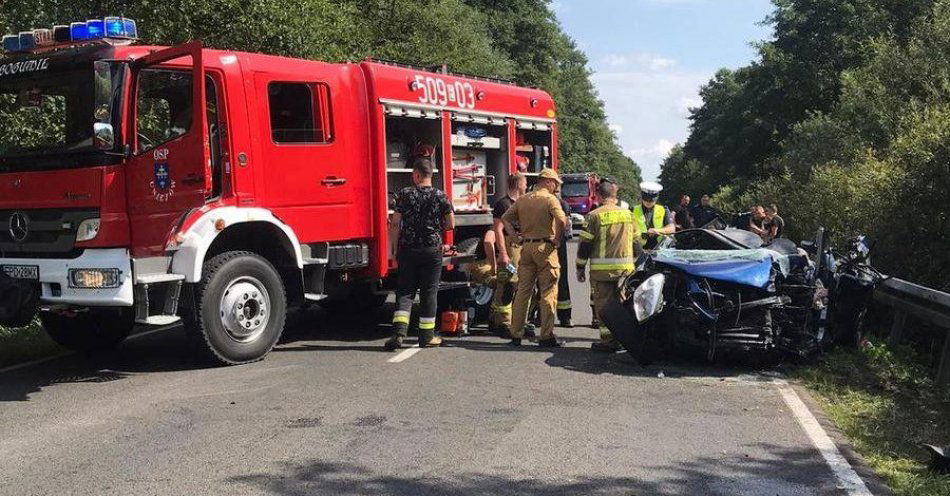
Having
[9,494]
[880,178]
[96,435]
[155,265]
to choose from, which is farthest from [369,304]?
[880,178]

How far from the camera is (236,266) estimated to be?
727cm

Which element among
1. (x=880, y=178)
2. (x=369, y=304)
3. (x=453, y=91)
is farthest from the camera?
(x=880, y=178)

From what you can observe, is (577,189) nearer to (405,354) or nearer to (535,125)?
(535,125)

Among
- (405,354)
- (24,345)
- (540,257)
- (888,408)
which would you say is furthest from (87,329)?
(888,408)

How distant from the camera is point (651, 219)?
32.9 feet

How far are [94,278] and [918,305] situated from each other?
6.98 m

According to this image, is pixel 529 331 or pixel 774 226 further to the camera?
pixel 774 226

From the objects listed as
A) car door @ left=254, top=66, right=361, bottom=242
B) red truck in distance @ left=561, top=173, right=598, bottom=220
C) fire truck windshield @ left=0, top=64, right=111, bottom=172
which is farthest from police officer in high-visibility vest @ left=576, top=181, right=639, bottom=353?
red truck in distance @ left=561, top=173, right=598, bottom=220

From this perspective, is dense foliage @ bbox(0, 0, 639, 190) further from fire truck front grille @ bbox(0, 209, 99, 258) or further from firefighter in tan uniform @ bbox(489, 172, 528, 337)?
firefighter in tan uniform @ bbox(489, 172, 528, 337)

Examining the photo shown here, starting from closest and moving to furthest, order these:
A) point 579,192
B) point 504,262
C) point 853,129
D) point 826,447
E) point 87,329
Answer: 1. point 826,447
2. point 87,329
3. point 504,262
4. point 853,129
5. point 579,192

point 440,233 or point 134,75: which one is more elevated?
point 134,75

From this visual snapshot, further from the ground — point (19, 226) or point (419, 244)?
point (19, 226)

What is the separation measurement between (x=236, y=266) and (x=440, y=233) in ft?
6.66

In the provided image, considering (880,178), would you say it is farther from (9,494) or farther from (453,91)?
(9,494)
